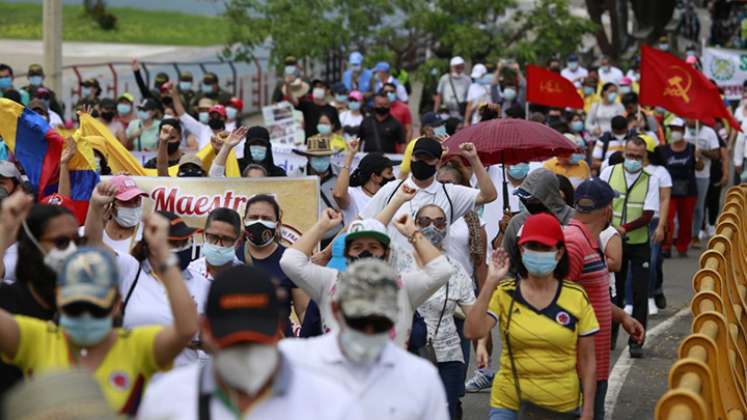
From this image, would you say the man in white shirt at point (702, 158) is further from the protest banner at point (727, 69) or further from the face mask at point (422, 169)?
the face mask at point (422, 169)

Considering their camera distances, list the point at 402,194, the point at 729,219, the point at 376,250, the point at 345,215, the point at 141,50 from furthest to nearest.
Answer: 1. the point at 141,50
2. the point at 729,219
3. the point at 345,215
4. the point at 402,194
5. the point at 376,250

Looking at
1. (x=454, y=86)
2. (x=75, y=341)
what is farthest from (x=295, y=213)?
(x=454, y=86)

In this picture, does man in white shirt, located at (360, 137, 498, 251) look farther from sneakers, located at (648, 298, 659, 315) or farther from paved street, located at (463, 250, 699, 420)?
sneakers, located at (648, 298, 659, 315)

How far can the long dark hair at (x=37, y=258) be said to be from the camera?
6.38 meters

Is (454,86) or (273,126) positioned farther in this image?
(454,86)

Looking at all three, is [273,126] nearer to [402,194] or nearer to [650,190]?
[650,190]

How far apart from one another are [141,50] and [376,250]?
147 feet

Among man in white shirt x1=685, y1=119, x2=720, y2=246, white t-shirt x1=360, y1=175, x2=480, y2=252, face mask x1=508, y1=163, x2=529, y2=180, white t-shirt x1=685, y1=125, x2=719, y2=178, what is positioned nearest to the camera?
white t-shirt x1=360, y1=175, x2=480, y2=252

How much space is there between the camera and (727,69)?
26000 millimetres

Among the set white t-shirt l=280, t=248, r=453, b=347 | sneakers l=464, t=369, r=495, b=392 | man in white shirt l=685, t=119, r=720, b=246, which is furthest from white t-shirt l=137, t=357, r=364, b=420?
man in white shirt l=685, t=119, r=720, b=246

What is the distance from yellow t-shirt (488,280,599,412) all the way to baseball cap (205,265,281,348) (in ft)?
10.0

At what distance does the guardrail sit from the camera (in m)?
6.48

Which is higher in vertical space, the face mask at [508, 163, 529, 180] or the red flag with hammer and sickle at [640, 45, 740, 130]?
the red flag with hammer and sickle at [640, 45, 740, 130]

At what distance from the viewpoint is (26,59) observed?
43688mm
